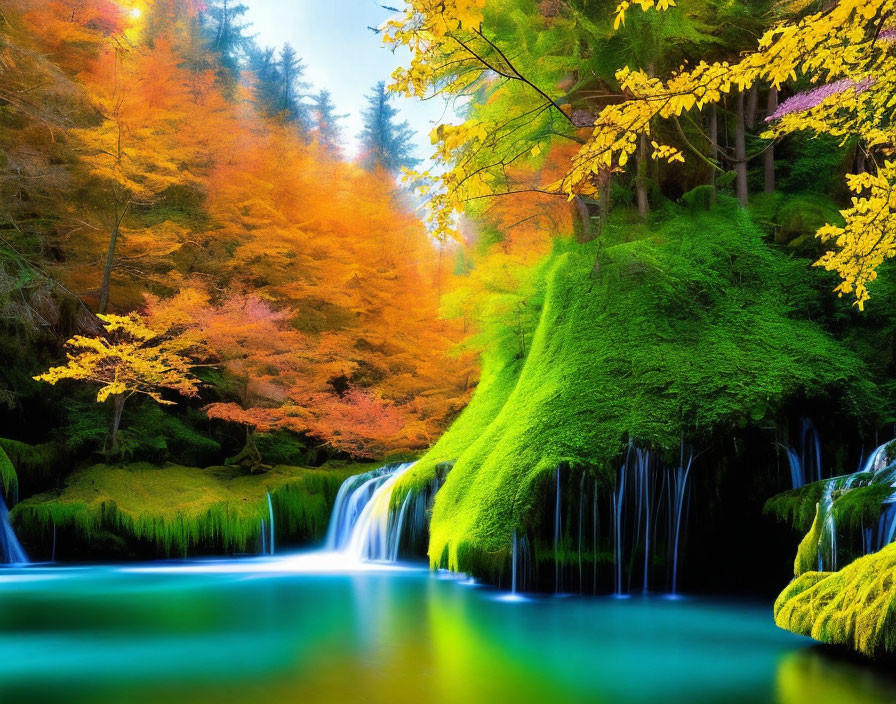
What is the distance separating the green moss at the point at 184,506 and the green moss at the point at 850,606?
9.58 metres

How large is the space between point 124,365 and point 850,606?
36.1ft

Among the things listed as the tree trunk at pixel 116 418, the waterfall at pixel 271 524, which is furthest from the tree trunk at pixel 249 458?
the tree trunk at pixel 116 418

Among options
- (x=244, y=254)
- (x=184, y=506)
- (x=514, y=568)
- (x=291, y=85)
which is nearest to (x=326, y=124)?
(x=291, y=85)

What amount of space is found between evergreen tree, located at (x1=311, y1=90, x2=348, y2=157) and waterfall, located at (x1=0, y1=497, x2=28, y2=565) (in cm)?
1841

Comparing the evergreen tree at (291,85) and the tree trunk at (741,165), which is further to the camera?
the evergreen tree at (291,85)

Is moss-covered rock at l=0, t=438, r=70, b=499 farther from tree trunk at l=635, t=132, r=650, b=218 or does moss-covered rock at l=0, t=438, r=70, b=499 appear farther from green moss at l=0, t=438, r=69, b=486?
tree trunk at l=635, t=132, r=650, b=218

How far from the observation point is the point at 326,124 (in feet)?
101

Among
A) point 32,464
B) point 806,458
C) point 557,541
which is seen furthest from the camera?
point 32,464

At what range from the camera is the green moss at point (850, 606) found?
389 cm

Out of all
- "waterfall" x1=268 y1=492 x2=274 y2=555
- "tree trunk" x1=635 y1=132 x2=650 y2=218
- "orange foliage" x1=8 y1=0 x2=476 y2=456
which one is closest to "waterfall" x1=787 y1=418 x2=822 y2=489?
"tree trunk" x1=635 y1=132 x2=650 y2=218

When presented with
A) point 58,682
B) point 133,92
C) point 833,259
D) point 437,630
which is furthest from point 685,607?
point 133,92

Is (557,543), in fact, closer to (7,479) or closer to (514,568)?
(514,568)

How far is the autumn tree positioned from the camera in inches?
430

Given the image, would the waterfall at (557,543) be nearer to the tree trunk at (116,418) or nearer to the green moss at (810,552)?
the green moss at (810,552)
